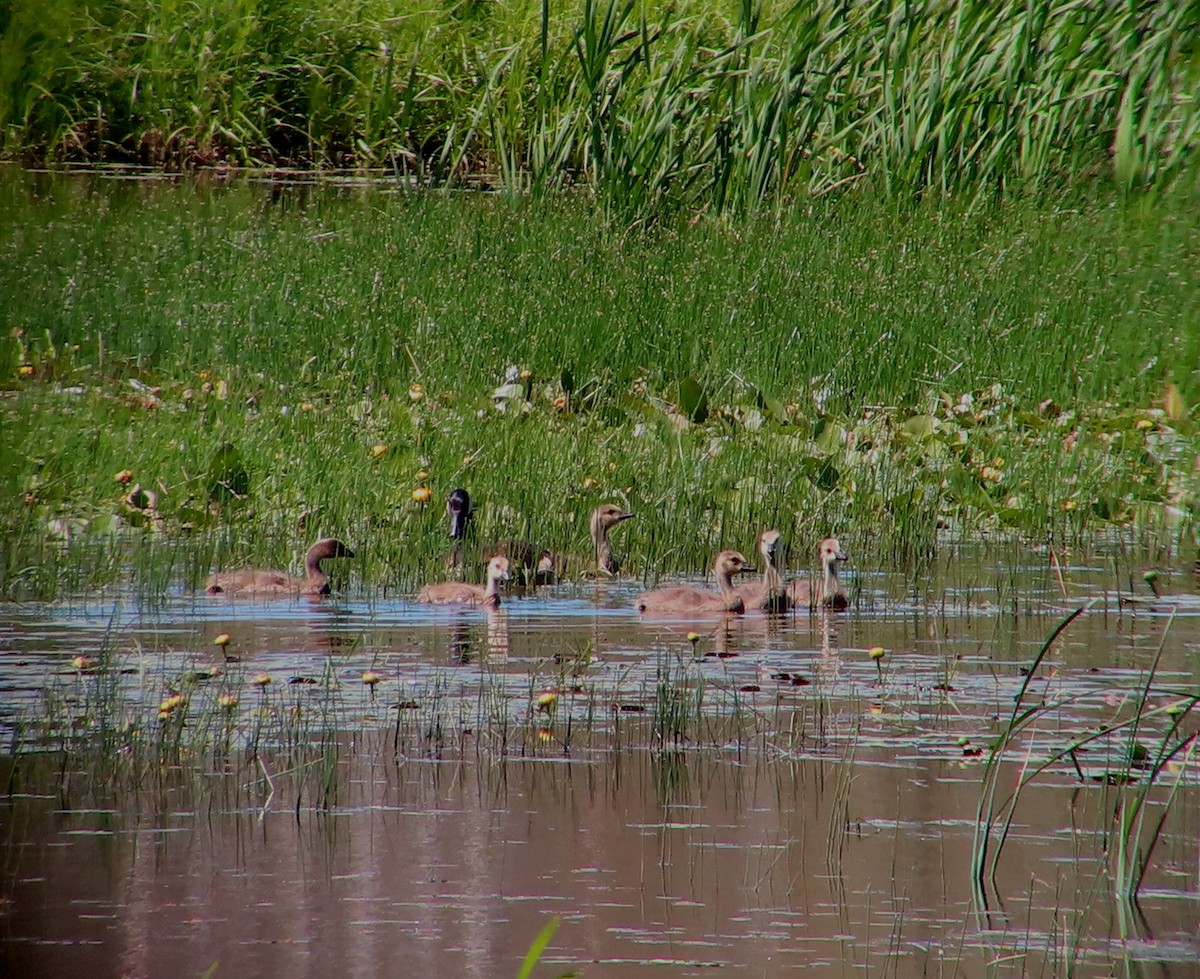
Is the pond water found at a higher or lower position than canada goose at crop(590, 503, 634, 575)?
lower

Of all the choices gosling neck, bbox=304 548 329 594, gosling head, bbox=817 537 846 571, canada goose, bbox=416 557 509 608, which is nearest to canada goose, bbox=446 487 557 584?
canada goose, bbox=416 557 509 608

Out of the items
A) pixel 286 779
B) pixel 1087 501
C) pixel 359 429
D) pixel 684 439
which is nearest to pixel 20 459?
pixel 359 429

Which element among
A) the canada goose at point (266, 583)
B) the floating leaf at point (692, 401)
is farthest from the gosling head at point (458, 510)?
the floating leaf at point (692, 401)

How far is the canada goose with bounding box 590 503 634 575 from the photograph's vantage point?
9992 mm

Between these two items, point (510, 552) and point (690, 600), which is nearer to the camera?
point (690, 600)

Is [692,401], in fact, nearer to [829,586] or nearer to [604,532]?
[604,532]

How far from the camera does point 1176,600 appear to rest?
9.23 metres

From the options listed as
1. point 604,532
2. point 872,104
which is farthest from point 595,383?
point 872,104

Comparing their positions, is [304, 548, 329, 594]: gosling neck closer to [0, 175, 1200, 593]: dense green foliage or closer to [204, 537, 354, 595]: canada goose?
[204, 537, 354, 595]: canada goose

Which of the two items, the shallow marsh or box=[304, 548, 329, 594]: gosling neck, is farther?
box=[304, 548, 329, 594]: gosling neck

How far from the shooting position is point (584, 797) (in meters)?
6.24

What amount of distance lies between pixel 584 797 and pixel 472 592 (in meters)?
3.09

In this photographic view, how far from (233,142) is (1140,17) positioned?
630 inches

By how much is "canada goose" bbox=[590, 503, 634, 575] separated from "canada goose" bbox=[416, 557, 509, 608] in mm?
787
